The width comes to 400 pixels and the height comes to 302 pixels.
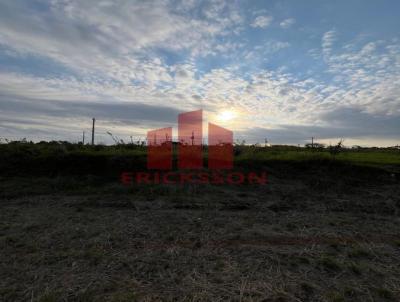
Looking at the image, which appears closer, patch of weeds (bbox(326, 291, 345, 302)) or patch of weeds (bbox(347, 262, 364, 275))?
patch of weeds (bbox(326, 291, 345, 302))

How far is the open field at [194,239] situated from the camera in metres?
2.47

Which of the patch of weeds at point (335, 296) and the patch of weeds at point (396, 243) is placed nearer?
the patch of weeds at point (335, 296)

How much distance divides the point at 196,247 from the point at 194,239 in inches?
9.7

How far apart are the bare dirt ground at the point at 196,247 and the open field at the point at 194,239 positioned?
1cm

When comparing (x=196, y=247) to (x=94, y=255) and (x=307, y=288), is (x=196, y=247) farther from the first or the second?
(x=307, y=288)

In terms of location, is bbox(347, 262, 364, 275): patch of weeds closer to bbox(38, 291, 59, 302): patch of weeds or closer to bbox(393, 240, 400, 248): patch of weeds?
bbox(393, 240, 400, 248): patch of weeds

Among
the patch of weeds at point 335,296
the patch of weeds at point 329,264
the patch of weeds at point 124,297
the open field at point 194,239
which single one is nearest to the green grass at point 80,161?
the open field at point 194,239

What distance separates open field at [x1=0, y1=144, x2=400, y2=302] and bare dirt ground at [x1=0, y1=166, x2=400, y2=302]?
1 cm

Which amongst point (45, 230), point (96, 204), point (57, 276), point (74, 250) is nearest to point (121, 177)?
point (96, 204)

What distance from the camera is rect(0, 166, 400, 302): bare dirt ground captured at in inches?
96.2

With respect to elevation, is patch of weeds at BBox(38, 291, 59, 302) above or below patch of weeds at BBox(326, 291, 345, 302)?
above

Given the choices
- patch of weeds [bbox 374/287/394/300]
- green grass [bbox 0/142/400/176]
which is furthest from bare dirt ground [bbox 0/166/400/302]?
green grass [bbox 0/142/400/176]

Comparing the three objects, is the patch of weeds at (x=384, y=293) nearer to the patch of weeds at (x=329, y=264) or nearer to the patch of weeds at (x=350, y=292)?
the patch of weeds at (x=350, y=292)

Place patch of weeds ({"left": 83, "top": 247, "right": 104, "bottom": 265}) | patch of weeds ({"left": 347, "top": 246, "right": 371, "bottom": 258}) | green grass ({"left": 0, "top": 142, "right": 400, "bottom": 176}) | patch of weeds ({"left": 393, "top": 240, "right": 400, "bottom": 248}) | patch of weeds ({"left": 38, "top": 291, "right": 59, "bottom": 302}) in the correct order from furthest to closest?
green grass ({"left": 0, "top": 142, "right": 400, "bottom": 176}) < patch of weeds ({"left": 393, "top": 240, "right": 400, "bottom": 248}) < patch of weeds ({"left": 347, "top": 246, "right": 371, "bottom": 258}) < patch of weeds ({"left": 83, "top": 247, "right": 104, "bottom": 265}) < patch of weeds ({"left": 38, "top": 291, "right": 59, "bottom": 302})
